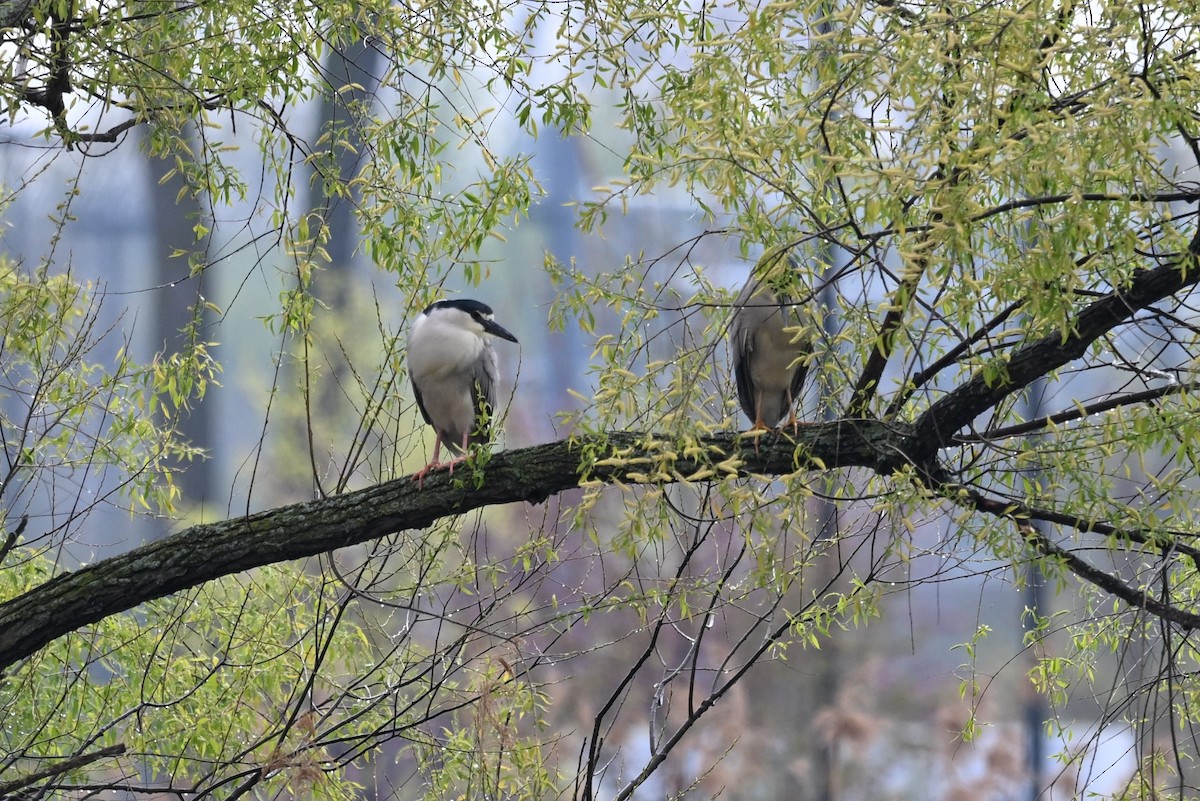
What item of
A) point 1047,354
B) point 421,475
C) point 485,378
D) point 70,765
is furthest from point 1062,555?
point 485,378

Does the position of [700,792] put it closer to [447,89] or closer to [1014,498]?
[447,89]

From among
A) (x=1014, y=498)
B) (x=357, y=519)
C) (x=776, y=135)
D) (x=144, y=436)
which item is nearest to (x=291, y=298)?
(x=357, y=519)

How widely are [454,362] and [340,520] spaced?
1020mm

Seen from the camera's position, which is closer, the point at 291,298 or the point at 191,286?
the point at 291,298

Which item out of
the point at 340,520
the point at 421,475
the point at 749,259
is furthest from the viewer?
the point at 421,475

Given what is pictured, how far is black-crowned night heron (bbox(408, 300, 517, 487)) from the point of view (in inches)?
115

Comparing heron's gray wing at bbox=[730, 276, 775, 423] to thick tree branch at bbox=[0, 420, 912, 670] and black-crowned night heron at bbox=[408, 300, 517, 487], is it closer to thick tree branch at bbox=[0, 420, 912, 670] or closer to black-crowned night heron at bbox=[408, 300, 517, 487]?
black-crowned night heron at bbox=[408, 300, 517, 487]

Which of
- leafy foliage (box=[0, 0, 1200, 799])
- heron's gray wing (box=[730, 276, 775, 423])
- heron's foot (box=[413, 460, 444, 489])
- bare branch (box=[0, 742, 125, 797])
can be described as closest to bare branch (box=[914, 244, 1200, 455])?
leafy foliage (box=[0, 0, 1200, 799])

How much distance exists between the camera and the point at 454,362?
115 inches

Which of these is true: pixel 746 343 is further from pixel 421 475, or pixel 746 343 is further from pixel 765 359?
pixel 421 475

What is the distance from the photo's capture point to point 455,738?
8.99ft

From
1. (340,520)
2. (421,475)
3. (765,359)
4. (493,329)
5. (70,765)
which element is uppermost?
(493,329)

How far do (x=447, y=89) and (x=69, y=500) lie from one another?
295 centimetres

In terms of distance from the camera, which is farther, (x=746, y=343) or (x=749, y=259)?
(x=746, y=343)
